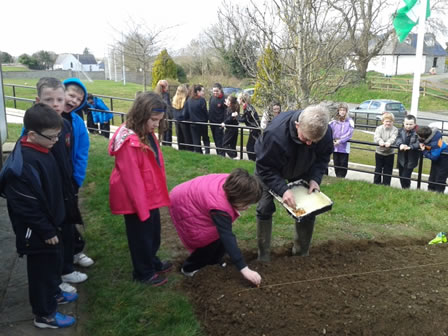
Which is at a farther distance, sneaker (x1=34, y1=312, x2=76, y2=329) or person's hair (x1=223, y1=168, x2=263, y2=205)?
person's hair (x1=223, y1=168, x2=263, y2=205)

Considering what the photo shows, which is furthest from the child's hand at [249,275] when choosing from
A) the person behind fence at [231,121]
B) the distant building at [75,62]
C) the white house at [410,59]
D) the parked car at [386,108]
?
the distant building at [75,62]

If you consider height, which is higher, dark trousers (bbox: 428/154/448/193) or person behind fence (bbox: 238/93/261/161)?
person behind fence (bbox: 238/93/261/161)

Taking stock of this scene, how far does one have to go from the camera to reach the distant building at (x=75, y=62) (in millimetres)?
72625

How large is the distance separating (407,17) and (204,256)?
9478 mm

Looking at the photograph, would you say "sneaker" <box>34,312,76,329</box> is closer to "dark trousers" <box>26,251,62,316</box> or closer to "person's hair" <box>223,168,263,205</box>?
"dark trousers" <box>26,251,62,316</box>

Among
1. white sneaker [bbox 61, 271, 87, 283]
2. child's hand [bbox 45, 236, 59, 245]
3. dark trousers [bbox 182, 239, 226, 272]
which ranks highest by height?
child's hand [bbox 45, 236, 59, 245]

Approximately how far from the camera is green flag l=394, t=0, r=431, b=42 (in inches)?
405

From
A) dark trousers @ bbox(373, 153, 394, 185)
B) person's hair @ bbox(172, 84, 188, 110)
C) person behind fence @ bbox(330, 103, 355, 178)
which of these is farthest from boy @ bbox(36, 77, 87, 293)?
person's hair @ bbox(172, 84, 188, 110)

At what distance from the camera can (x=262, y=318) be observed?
299 cm

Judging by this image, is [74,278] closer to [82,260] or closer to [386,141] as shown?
[82,260]

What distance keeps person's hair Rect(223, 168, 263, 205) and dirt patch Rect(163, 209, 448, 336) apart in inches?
28.7

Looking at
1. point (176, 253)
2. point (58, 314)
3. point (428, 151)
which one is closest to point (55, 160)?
point (58, 314)

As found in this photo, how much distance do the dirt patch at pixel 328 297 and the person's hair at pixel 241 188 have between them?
728 millimetres

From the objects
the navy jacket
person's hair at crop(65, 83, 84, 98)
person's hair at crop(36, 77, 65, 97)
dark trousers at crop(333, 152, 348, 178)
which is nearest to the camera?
person's hair at crop(36, 77, 65, 97)
